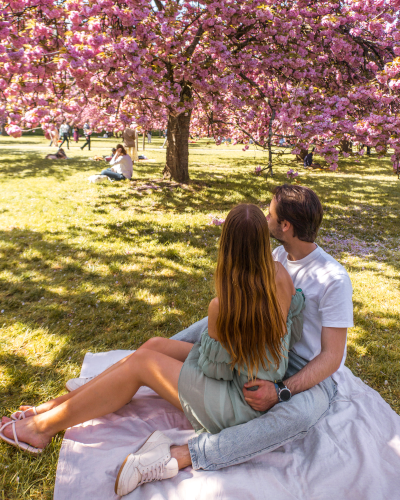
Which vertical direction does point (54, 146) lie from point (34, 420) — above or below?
above

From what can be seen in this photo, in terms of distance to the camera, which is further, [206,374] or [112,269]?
[112,269]

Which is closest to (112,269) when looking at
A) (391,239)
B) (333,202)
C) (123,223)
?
(123,223)

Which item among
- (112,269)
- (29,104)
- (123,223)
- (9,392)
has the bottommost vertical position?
(9,392)

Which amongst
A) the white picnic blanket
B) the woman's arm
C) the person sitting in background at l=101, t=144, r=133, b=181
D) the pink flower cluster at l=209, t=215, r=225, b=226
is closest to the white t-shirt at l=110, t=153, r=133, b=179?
the person sitting in background at l=101, t=144, r=133, b=181

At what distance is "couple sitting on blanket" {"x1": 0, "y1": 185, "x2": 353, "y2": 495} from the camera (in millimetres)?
1731

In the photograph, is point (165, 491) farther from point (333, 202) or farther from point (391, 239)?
Result: point (333, 202)

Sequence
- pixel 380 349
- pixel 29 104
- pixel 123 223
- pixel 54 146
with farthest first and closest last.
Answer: pixel 54 146, pixel 123 223, pixel 29 104, pixel 380 349

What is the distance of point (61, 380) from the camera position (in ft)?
8.90

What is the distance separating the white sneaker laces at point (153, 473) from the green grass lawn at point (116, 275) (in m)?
0.61

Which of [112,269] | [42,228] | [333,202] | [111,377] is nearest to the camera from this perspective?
[111,377]

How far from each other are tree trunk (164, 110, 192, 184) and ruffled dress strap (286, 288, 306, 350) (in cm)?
763

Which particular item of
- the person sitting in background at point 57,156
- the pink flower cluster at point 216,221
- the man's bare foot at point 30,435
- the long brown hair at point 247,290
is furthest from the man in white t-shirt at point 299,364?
the person sitting in background at point 57,156

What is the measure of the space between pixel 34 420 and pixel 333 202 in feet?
28.0

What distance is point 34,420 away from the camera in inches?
82.4
